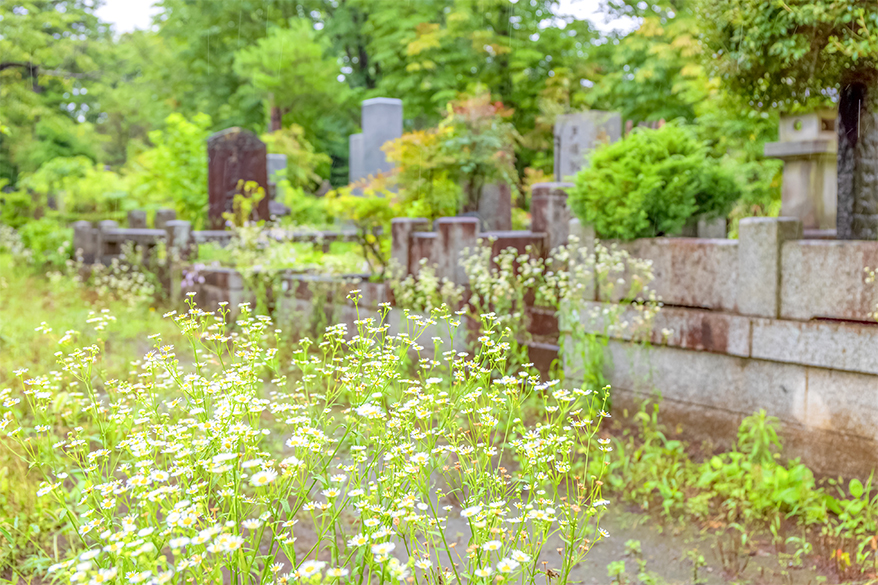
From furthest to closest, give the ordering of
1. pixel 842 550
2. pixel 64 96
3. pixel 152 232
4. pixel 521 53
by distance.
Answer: pixel 64 96
pixel 521 53
pixel 152 232
pixel 842 550

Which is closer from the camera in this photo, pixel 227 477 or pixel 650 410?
pixel 227 477

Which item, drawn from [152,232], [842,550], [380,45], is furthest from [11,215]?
[842,550]

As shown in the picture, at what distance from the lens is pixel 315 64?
21.5 meters

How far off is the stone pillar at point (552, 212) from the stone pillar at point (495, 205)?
3.73m

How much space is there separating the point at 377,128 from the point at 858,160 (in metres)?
10.6

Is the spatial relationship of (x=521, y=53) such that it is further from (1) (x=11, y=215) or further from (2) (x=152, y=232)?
(1) (x=11, y=215)

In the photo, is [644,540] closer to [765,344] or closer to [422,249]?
[765,344]

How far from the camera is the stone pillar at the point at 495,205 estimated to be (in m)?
10.2

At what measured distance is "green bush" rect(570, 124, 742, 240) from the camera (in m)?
5.07

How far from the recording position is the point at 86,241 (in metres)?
12.5

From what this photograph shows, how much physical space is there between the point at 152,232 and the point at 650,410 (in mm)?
8569

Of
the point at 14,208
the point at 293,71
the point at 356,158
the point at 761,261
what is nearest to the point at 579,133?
the point at 356,158

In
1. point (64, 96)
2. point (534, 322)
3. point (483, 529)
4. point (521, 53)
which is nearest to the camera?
point (483, 529)

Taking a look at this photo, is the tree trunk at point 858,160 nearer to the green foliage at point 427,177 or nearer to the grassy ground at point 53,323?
the grassy ground at point 53,323
